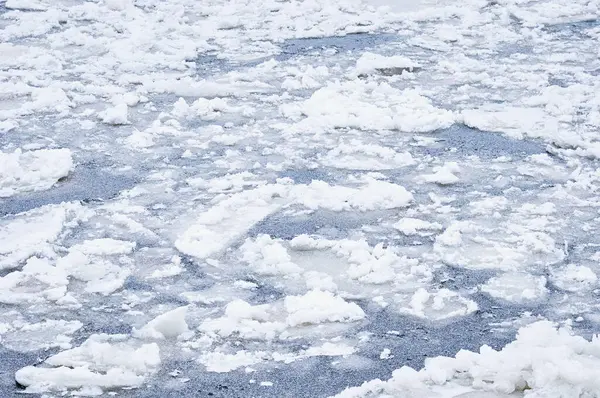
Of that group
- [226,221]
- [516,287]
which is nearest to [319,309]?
[516,287]

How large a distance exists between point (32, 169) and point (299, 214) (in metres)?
1.36

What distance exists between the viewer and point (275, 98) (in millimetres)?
5516

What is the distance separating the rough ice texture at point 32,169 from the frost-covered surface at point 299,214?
0.04ft

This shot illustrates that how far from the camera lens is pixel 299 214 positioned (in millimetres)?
3920

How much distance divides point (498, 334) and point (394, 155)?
176 cm

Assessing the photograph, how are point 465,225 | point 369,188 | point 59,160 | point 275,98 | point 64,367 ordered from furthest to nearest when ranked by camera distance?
point 275,98
point 59,160
point 369,188
point 465,225
point 64,367

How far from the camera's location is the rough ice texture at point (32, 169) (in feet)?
13.7

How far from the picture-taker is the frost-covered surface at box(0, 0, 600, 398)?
9.11ft

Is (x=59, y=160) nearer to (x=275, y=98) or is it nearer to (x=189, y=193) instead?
(x=189, y=193)

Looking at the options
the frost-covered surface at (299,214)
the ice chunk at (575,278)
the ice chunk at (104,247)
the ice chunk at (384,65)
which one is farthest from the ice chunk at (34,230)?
the ice chunk at (384,65)

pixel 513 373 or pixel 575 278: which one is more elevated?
pixel 513 373

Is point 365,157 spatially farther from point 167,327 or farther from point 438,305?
point 167,327

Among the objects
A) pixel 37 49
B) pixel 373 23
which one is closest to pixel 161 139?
pixel 37 49

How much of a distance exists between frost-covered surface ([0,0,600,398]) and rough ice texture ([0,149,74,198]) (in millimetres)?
13
